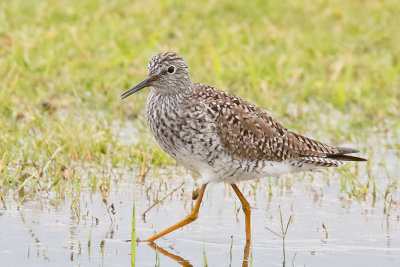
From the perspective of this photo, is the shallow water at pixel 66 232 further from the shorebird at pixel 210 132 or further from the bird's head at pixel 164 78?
the bird's head at pixel 164 78

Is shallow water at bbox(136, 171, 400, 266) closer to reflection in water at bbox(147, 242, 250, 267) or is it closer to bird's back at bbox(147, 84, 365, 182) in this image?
reflection in water at bbox(147, 242, 250, 267)

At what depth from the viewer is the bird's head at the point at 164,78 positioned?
7066 millimetres

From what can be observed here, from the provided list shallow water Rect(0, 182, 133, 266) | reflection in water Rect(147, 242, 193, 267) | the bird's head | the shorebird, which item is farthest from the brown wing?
shallow water Rect(0, 182, 133, 266)

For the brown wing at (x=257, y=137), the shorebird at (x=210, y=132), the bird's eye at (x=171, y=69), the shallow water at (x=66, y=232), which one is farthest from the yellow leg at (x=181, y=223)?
the bird's eye at (x=171, y=69)

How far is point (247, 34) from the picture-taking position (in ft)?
44.7

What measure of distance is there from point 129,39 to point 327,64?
2.90 m

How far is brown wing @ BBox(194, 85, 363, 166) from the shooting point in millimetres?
7000

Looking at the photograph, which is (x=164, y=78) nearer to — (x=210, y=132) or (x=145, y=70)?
(x=210, y=132)

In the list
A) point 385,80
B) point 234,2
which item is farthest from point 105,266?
point 234,2

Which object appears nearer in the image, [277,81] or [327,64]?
[277,81]

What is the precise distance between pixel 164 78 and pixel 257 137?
898mm

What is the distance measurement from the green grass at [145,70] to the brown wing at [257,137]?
1303 mm

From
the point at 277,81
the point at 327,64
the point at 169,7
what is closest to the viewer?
the point at 277,81

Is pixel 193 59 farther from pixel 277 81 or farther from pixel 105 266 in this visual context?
pixel 105 266
